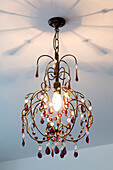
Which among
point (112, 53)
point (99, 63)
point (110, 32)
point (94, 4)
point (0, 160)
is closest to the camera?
point (94, 4)

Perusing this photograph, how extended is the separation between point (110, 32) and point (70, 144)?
2535 mm

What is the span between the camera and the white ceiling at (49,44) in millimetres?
1185

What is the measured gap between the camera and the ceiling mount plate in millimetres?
1248

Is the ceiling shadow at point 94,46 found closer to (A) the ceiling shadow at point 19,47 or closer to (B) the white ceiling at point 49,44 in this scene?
(B) the white ceiling at point 49,44

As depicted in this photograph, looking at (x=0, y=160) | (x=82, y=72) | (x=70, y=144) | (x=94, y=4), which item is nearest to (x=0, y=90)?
(x=82, y=72)

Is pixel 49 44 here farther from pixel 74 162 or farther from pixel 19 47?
pixel 74 162

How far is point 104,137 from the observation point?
3.50 metres

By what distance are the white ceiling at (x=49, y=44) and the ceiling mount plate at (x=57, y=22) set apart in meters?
0.02

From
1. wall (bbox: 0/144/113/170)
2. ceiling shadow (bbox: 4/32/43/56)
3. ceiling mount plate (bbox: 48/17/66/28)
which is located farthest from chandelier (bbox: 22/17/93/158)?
wall (bbox: 0/144/113/170)

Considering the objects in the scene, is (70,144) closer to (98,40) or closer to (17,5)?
(98,40)

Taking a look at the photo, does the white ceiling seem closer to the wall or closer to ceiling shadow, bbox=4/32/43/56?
ceiling shadow, bbox=4/32/43/56

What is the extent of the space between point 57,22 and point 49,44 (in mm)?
275

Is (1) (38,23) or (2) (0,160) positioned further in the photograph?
(2) (0,160)

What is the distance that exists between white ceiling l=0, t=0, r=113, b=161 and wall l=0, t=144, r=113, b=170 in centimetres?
150
